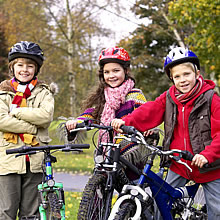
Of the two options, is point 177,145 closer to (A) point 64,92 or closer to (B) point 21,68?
(B) point 21,68

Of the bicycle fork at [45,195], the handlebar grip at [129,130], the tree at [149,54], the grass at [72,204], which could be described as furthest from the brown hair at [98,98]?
the tree at [149,54]

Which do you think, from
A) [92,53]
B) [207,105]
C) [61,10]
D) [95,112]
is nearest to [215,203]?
[207,105]

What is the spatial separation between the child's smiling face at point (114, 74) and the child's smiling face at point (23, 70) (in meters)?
0.78

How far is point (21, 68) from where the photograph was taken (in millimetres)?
3896

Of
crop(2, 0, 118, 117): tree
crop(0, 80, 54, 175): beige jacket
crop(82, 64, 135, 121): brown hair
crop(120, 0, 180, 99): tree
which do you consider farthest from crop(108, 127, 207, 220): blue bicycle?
crop(120, 0, 180, 99): tree

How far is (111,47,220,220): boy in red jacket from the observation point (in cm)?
334

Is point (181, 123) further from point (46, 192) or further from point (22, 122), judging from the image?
point (22, 122)

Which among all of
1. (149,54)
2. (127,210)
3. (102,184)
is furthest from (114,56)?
(149,54)

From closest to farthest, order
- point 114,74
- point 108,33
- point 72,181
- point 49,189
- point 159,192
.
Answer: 1. point 49,189
2. point 159,192
3. point 114,74
4. point 72,181
5. point 108,33

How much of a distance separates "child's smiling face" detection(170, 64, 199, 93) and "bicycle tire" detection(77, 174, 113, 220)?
1111 millimetres

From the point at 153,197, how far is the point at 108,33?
14.0 m

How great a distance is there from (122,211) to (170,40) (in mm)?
21205

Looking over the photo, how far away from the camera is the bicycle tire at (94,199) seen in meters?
2.94

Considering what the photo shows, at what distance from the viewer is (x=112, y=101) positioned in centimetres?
371
